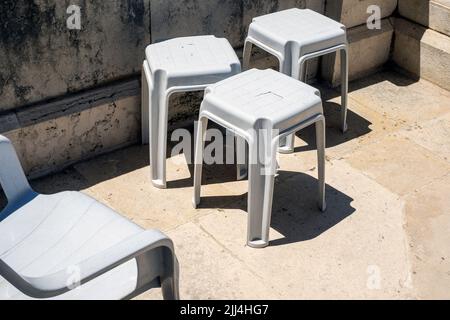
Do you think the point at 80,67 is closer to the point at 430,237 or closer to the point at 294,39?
the point at 294,39

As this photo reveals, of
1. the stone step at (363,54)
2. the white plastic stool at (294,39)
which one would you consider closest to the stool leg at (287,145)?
the white plastic stool at (294,39)

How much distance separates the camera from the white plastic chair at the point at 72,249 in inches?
94.0

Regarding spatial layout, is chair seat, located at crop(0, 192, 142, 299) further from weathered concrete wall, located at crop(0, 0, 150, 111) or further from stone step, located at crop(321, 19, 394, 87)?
stone step, located at crop(321, 19, 394, 87)

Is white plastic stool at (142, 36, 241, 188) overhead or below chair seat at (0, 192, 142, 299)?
overhead

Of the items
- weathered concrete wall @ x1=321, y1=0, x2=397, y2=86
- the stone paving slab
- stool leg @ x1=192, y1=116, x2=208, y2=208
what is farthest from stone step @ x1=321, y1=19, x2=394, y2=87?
stool leg @ x1=192, y1=116, x2=208, y2=208

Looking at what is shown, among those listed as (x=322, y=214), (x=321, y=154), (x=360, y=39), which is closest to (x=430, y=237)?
(x=322, y=214)

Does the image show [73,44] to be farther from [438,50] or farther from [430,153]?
[438,50]

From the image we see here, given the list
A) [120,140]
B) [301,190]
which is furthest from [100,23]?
[301,190]

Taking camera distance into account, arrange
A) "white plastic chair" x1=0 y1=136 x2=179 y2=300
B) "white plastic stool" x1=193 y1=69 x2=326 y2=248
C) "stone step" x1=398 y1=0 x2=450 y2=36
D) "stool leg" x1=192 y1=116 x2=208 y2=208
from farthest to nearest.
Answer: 1. "stone step" x1=398 y1=0 x2=450 y2=36
2. "stool leg" x1=192 y1=116 x2=208 y2=208
3. "white plastic stool" x1=193 y1=69 x2=326 y2=248
4. "white plastic chair" x1=0 y1=136 x2=179 y2=300

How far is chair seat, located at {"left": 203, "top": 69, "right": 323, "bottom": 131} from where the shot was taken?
340 centimetres

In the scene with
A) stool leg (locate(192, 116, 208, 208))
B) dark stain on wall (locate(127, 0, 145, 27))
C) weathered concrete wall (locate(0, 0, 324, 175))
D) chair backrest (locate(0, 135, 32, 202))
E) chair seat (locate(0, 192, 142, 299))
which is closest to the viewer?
chair seat (locate(0, 192, 142, 299))

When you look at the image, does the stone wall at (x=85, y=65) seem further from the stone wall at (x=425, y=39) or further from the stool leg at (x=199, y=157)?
the stone wall at (x=425, y=39)

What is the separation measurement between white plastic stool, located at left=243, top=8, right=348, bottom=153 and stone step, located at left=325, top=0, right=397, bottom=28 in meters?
0.57

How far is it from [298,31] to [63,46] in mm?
1303
